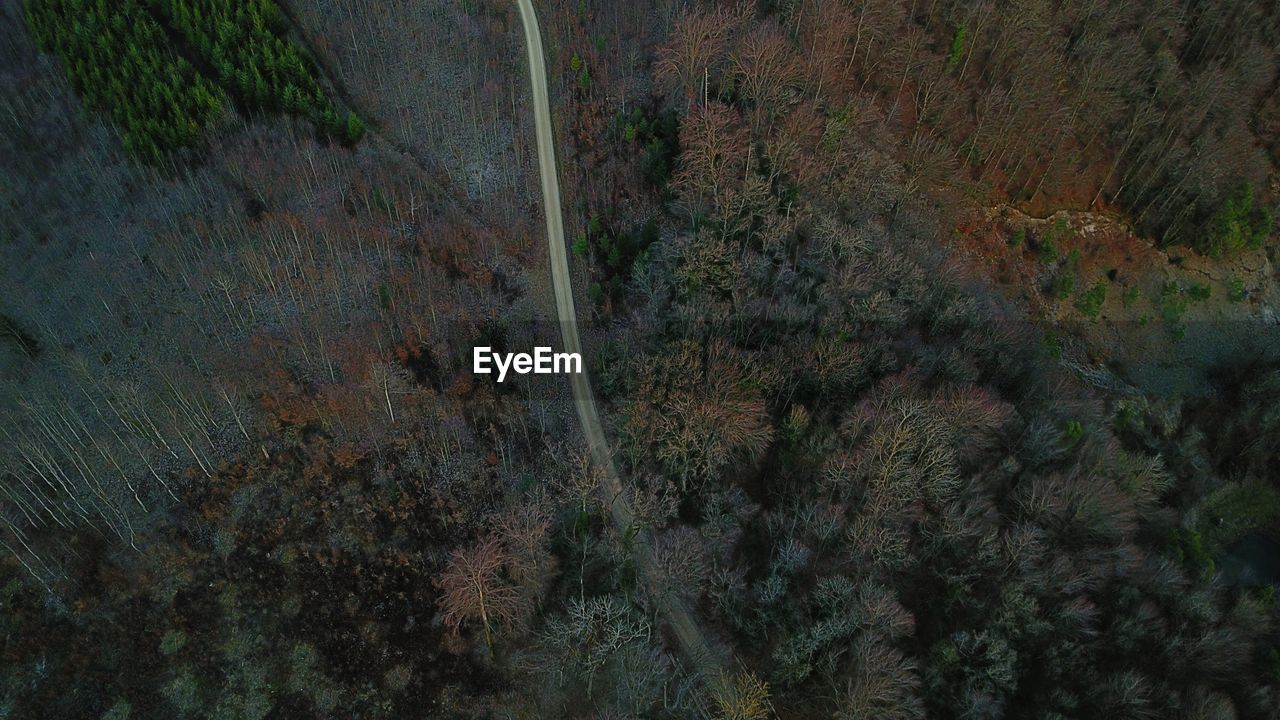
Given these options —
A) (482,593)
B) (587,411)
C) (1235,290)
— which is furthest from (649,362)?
(1235,290)

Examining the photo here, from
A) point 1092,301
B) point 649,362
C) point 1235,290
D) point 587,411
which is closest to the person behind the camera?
point 649,362

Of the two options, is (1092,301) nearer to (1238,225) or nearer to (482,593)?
(1238,225)

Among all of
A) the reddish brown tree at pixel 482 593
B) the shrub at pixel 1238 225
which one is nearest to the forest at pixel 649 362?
the reddish brown tree at pixel 482 593

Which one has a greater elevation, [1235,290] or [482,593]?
[482,593]

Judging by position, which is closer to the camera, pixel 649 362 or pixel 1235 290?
pixel 649 362

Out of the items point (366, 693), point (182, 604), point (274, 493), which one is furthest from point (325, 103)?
point (366, 693)

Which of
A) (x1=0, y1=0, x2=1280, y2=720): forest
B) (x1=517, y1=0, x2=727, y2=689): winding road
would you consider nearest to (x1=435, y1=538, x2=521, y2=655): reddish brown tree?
(x1=0, y1=0, x2=1280, y2=720): forest

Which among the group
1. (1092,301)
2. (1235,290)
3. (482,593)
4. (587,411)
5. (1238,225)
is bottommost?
(1235,290)

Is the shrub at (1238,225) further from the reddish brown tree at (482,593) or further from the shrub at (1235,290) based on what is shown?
the reddish brown tree at (482,593)
